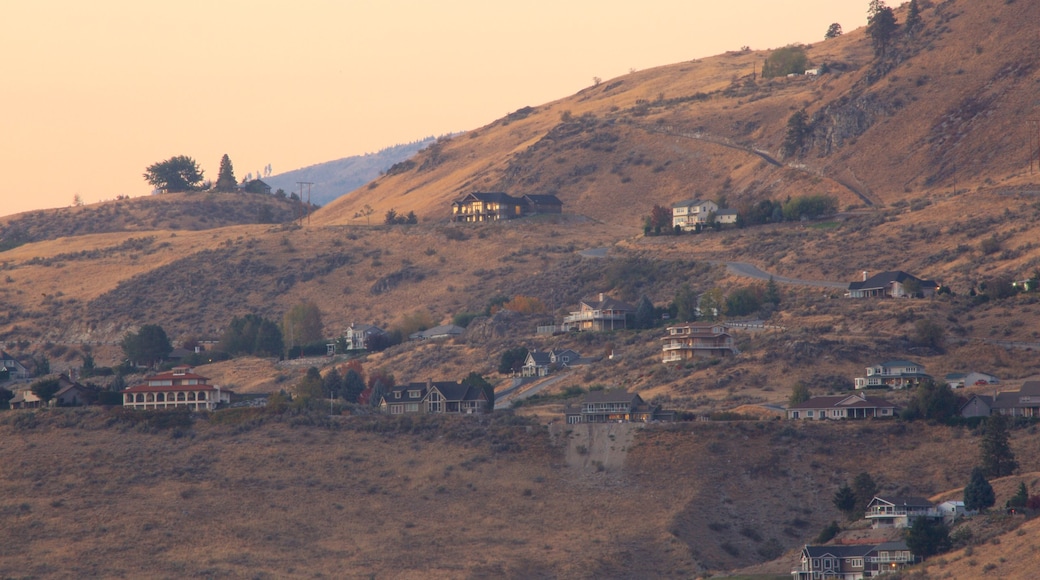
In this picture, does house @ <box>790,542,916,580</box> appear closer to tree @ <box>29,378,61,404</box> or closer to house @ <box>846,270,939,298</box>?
house @ <box>846,270,939,298</box>

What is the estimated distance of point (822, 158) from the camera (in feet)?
649

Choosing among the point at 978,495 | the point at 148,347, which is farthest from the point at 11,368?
the point at 978,495

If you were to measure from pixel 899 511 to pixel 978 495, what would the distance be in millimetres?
4244

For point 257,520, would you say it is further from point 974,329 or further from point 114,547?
point 974,329

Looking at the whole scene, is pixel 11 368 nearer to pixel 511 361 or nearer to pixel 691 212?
pixel 511 361

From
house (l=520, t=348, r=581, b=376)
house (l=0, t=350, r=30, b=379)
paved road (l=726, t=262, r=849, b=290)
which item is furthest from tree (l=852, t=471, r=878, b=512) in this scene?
house (l=0, t=350, r=30, b=379)

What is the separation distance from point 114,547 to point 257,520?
886 cm

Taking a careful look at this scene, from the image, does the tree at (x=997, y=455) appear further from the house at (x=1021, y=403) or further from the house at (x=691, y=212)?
the house at (x=691, y=212)

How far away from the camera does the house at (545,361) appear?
452 ft

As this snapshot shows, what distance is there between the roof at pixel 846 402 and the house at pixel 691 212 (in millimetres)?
70123

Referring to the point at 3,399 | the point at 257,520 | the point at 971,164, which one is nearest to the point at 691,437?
the point at 257,520

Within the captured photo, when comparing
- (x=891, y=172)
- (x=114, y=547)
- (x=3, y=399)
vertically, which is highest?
(x=891, y=172)

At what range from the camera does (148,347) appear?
157 m

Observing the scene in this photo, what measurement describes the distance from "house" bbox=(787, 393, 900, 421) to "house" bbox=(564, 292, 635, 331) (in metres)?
41.0
